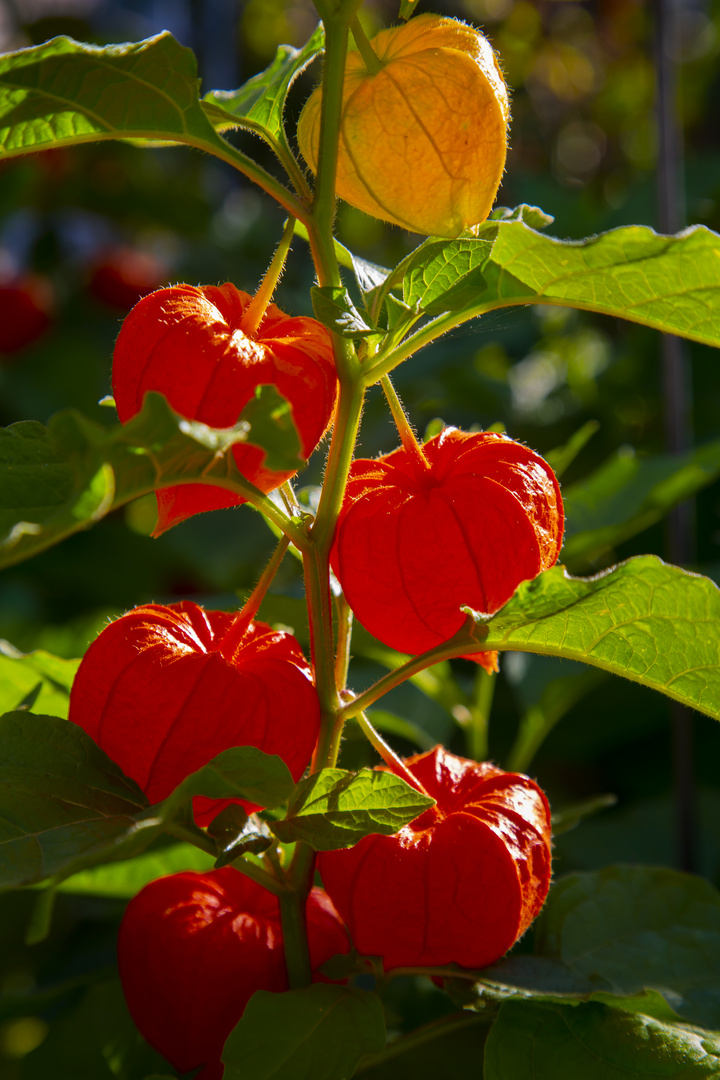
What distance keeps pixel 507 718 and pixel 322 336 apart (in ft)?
3.13

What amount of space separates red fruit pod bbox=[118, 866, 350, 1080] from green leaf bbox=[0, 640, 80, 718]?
140mm

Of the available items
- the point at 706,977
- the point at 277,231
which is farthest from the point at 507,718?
the point at 277,231

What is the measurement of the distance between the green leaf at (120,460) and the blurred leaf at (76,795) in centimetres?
11

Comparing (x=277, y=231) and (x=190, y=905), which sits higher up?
(x=190, y=905)

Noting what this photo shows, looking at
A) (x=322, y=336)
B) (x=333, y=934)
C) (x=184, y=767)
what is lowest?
(x=333, y=934)

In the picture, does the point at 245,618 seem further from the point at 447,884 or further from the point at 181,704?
the point at 447,884

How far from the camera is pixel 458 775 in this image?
1.87ft

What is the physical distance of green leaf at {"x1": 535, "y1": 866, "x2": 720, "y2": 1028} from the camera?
601mm

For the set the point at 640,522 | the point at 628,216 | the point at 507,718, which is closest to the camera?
the point at 640,522

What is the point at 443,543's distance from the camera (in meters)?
0.47

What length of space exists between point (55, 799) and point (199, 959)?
0.14m

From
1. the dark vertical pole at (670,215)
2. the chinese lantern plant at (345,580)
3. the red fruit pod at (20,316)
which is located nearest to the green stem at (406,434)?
the chinese lantern plant at (345,580)

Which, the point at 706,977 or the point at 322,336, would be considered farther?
the point at 706,977

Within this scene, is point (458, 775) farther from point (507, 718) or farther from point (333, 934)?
point (507, 718)
